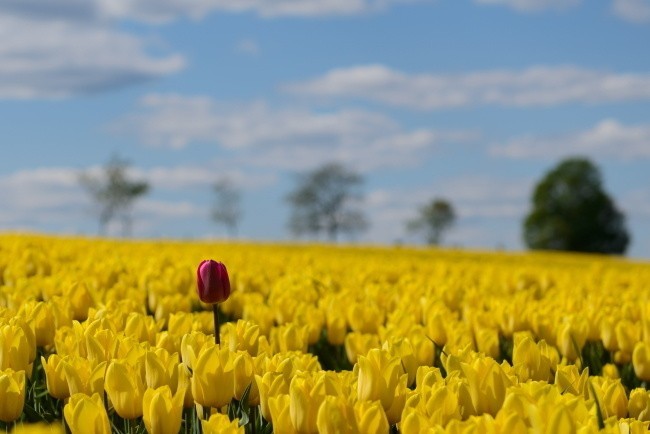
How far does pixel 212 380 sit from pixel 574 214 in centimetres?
7296

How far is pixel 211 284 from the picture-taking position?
3.28 meters

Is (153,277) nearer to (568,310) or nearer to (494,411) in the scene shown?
(568,310)

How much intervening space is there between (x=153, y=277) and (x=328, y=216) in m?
85.4

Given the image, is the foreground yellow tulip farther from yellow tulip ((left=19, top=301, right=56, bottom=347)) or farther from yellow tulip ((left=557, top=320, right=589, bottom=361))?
yellow tulip ((left=557, top=320, right=589, bottom=361))

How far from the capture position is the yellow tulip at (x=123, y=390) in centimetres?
272

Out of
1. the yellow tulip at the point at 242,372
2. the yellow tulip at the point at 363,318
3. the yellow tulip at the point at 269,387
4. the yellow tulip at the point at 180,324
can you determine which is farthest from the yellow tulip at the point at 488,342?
the yellow tulip at the point at 269,387

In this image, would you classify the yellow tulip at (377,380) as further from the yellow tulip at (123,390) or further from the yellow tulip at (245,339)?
the yellow tulip at (245,339)

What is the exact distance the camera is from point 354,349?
4.32m

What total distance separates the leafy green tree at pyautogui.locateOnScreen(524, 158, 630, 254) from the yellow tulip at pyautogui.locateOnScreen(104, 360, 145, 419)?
7130 centimetres

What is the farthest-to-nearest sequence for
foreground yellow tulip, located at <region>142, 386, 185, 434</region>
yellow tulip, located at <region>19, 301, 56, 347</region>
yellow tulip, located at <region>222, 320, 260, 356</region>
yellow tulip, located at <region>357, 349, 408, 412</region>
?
yellow tulip, located at <region>19, 301, 56, 347</region>
yellow tulip, located at <region>222, 320, 260, 356</region>
yellow tulip, located at <region>357, 349, 408, 412</region>
foreground yellow tulip, located at <region>142, 386, 185, 434</region>

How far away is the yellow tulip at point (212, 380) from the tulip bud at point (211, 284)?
1.73ft

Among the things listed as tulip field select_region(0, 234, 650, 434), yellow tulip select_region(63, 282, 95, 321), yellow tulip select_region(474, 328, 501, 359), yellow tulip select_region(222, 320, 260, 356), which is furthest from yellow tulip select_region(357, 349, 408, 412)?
yellow tulip select_region(63, 282, 95, 321)

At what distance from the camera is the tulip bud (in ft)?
10.7

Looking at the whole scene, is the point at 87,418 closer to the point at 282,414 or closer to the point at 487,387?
the point at 282,414
